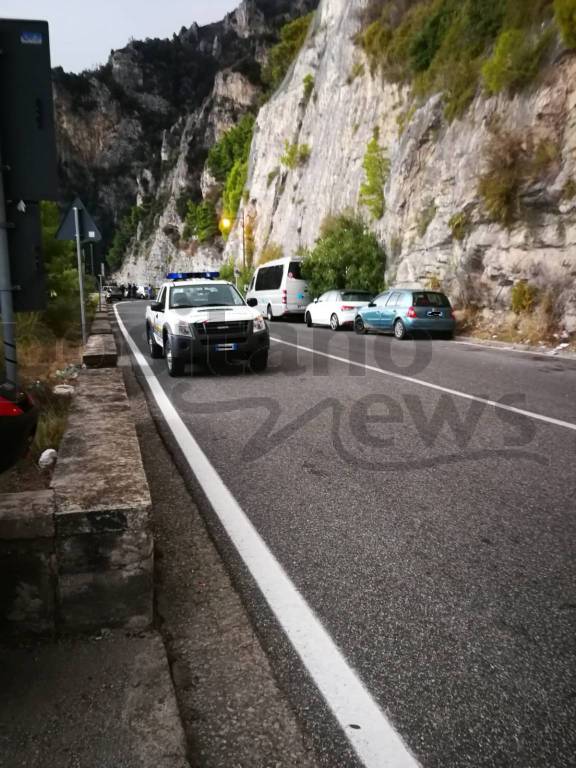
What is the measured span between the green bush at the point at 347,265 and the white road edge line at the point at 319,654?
76.3ft

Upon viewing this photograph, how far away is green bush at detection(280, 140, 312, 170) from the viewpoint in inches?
1783

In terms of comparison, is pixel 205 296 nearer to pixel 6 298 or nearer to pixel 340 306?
pixel 6 298

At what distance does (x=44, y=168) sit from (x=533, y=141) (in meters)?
17.6

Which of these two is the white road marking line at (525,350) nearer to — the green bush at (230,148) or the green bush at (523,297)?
the green bush at (523,297)

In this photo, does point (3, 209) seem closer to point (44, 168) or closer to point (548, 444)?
point (44, 168)

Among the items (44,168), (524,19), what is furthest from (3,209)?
(524,19)

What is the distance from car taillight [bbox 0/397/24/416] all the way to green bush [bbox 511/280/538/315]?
1661 cm

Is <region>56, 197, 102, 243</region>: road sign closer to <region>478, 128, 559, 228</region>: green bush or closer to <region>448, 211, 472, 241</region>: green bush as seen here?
<region>478, 128, 559, 228</region>: green bush

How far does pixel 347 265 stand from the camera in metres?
27.8

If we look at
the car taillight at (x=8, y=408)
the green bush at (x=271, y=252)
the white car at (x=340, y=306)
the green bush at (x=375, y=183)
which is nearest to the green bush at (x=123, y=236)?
the green bush at (x=271, y=252)

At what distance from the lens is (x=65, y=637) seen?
2588mm

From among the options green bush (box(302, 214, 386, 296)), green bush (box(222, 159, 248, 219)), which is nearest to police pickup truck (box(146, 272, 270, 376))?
green bush (box(302, 214, 386, 296))

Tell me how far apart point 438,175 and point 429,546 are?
2229 centimetres

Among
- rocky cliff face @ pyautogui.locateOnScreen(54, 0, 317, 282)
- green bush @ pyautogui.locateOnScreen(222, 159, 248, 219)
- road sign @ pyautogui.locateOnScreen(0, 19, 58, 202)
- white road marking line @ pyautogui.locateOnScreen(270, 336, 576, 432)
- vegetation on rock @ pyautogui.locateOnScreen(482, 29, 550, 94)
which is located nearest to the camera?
A: road sign @ pyautogui.locateOnScreen(0, 19, 58, 202)
